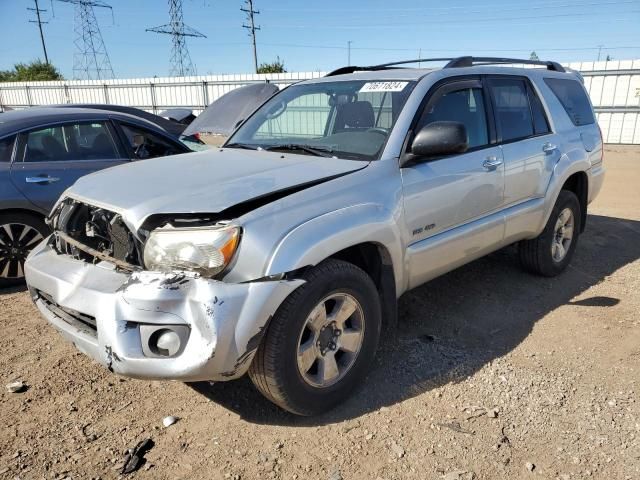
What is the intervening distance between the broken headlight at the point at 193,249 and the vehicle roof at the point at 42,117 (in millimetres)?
3201

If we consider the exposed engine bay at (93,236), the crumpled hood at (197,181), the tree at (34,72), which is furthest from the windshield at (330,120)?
the tree at (34,72)

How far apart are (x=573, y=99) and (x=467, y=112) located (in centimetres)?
190

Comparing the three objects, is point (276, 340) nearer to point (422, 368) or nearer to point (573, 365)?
point (422, 368)

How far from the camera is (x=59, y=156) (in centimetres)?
498

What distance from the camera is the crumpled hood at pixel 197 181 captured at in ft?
8.29

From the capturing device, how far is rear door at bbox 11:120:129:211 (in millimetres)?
4715

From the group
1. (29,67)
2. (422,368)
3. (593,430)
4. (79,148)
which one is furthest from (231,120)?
(29,67)

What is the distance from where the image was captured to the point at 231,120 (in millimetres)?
7258

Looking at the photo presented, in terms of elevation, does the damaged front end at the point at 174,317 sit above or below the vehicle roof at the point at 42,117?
below

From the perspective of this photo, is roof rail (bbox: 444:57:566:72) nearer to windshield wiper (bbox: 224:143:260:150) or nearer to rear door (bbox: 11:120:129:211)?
windshield wiper (bbox: 224:143:260:150)

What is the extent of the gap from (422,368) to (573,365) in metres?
1.00

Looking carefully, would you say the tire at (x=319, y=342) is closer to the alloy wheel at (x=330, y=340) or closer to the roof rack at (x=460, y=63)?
the alloy wheel at (x=330, y=340)

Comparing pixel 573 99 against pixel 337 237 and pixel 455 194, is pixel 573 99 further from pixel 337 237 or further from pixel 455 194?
pixel 337 237

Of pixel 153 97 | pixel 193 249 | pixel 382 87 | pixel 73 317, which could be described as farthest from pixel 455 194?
pixel 153 97
